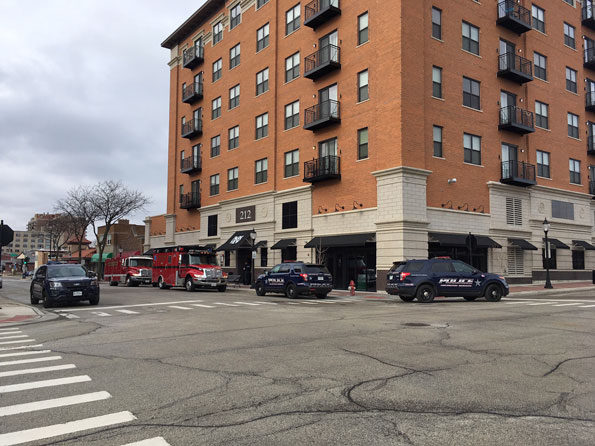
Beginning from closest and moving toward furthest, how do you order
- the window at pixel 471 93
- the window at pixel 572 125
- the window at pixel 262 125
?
1. the window at pixel 471 93
2. the window at pixel 572 125
3. the window at pixel 262 125

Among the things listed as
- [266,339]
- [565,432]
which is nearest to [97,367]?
[266,339]

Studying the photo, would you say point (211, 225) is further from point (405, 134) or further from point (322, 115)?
point (405, 134)

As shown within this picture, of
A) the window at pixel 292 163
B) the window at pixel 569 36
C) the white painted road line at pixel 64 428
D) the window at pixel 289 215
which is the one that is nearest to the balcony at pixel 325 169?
the window at pixel 292 163

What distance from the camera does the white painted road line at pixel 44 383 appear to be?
6.20 metres

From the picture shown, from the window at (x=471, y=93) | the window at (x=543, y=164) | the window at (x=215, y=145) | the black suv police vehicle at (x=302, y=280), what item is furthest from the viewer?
the window at (x=215, y=145)

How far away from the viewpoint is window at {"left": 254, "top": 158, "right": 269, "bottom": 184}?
3653cm

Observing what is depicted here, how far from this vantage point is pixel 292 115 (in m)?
34.1

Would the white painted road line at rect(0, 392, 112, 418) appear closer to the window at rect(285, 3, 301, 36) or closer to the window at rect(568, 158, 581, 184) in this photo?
the window at rect(285, 3, 301, 36)

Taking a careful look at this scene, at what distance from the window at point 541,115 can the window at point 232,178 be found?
74.9 feet

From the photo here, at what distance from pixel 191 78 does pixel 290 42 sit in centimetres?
1683

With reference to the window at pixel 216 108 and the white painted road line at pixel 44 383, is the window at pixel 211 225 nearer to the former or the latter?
the window at pixel 216 108

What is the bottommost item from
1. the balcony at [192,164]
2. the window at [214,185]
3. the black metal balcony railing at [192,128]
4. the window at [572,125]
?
the window at [214,185]

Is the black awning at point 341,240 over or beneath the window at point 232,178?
beneath

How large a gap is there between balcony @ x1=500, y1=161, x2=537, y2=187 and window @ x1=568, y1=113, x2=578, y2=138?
684 centimetres
